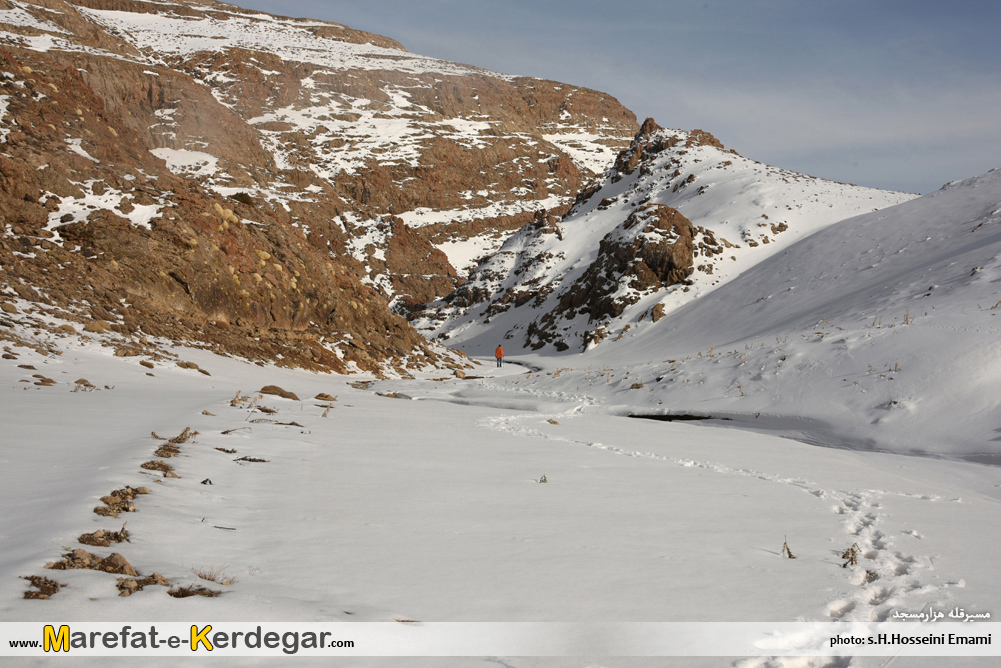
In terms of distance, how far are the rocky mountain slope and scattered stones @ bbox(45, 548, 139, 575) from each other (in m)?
32.0

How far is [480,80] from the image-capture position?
164125 millimetres

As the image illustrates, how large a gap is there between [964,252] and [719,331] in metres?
9.58

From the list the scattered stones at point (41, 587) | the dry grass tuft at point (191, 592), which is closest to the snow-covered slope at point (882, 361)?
the dry grass tuft at point (191, 592)

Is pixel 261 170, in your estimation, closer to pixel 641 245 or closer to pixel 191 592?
pixel 641 245

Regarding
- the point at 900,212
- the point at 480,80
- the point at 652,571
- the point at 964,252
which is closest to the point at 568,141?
the point at 480,80

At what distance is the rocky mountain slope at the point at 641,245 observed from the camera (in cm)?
3606

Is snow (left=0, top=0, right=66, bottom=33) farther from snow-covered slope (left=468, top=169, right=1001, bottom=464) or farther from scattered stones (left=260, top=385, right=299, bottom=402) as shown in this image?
snow-covered slope (left=468, top=169, right=1001, bottom=464)

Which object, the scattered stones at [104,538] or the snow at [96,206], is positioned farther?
the snow at [96,206]

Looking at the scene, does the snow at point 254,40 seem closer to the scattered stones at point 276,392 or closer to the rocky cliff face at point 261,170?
the rocky cliff face at point 261,170

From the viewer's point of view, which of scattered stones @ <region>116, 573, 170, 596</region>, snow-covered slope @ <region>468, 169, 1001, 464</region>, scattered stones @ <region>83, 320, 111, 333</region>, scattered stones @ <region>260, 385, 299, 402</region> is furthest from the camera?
scattered stones @ <region>83, 320, 111, 333</region>

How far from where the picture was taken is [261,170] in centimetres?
8075

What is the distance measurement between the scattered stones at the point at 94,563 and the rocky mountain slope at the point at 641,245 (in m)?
32.0

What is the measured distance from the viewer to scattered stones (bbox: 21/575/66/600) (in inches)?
86.9

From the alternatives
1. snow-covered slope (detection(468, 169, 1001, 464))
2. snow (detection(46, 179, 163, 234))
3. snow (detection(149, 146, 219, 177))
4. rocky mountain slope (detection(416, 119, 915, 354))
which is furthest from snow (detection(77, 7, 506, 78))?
snow-covered slope (detection(468, 169, 1001, 464))
